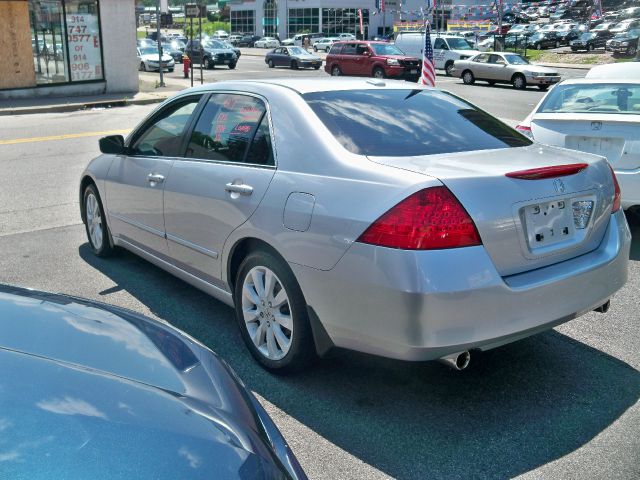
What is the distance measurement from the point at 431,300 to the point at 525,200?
0.73m

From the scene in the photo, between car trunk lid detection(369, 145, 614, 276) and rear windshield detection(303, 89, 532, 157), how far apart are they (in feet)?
0.56

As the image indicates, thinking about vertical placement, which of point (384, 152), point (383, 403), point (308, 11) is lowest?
point (383, 403)

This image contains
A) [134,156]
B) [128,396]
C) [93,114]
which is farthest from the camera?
[93,114]

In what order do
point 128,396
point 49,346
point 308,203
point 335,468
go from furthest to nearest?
point 308,203
point 335,468
point 49,346
point 128,396

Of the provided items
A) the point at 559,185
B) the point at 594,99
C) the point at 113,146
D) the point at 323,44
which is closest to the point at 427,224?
the point at 559,185

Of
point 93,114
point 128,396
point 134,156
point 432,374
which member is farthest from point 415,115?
point 93,114

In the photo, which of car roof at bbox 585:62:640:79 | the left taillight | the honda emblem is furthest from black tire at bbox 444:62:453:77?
the honda emblem

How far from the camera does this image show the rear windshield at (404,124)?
12.2 ft

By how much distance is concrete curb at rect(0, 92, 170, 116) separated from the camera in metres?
18.6

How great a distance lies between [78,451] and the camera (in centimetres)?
167

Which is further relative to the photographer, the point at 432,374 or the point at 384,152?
the point at 432,374

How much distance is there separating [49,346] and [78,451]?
2.10 feet

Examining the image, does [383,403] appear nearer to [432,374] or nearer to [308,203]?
[432,374]

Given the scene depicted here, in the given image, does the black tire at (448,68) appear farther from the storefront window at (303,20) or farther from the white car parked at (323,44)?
the storefront window at (303,20)
